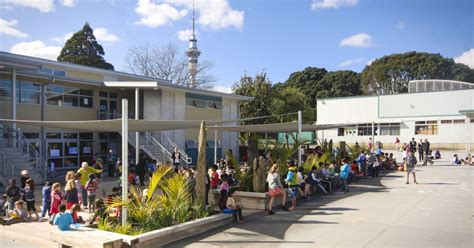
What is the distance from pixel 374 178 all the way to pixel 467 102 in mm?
24140

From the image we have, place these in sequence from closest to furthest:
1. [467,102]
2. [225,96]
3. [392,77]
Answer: [225,96]
[467,102]
[392,77]

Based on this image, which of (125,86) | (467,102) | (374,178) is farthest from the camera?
(467,102)

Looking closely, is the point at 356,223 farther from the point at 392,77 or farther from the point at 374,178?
the point at 392,77

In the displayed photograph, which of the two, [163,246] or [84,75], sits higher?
[84,75]

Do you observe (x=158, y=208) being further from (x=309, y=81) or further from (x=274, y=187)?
(x=309, y=81)

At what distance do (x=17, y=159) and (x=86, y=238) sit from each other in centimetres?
1107

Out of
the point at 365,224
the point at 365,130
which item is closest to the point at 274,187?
the point at 365,224

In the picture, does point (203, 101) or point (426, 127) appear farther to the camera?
point (426, 127)

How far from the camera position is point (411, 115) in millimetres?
40156

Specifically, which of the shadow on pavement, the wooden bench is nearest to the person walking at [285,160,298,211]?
the shadow on pavement

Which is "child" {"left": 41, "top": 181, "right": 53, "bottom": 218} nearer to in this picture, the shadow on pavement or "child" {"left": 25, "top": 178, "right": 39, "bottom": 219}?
"child" {"left": 25, "top": 178, "right": 39, "bottom": 219}

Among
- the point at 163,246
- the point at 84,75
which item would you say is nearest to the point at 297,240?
the point at 163,246

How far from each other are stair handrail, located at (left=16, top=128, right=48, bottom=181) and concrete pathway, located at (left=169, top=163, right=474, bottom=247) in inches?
422

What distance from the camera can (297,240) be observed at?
26.1 feet
